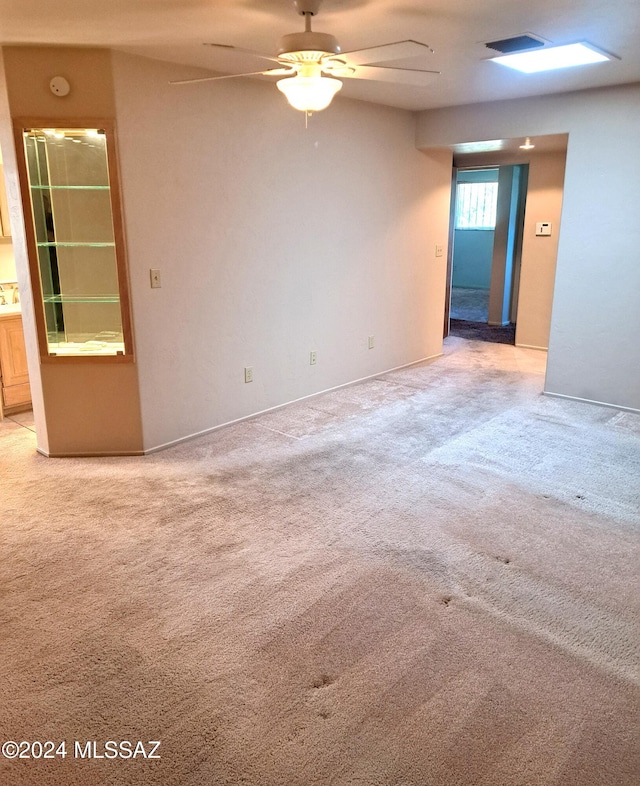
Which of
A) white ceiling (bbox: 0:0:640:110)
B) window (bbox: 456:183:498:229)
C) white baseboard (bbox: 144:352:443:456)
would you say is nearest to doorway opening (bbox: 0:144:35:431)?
white baseboard (bbox: 144:352:443:456)

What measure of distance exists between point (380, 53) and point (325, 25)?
24.9 inches

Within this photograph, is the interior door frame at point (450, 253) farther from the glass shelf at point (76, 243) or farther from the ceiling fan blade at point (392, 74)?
the glass shelf at point (76, 243)

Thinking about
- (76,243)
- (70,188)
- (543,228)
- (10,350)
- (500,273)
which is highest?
(70,188)

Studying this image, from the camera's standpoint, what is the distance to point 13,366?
470cm

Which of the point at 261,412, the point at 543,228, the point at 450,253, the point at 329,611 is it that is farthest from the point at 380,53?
the point at 450,253

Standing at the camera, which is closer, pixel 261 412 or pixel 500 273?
pixel 261 412

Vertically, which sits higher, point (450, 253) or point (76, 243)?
point (76, 243)

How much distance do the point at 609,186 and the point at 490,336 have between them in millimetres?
3325

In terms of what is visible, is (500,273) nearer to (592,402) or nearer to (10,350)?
(592,402)

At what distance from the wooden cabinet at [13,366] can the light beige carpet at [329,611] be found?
27.0 inches

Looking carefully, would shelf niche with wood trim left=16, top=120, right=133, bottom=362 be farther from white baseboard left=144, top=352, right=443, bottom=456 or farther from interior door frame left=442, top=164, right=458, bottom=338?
interior door frame left=442, top=164, right=458, bottom=338

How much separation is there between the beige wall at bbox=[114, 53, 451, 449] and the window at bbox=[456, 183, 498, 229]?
23.3 feet

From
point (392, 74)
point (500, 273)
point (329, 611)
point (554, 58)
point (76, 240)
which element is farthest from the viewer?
point (500, 273)

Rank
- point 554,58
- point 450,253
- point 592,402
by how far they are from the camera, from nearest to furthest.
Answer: point 554,58
point 592,402
point 450,253
